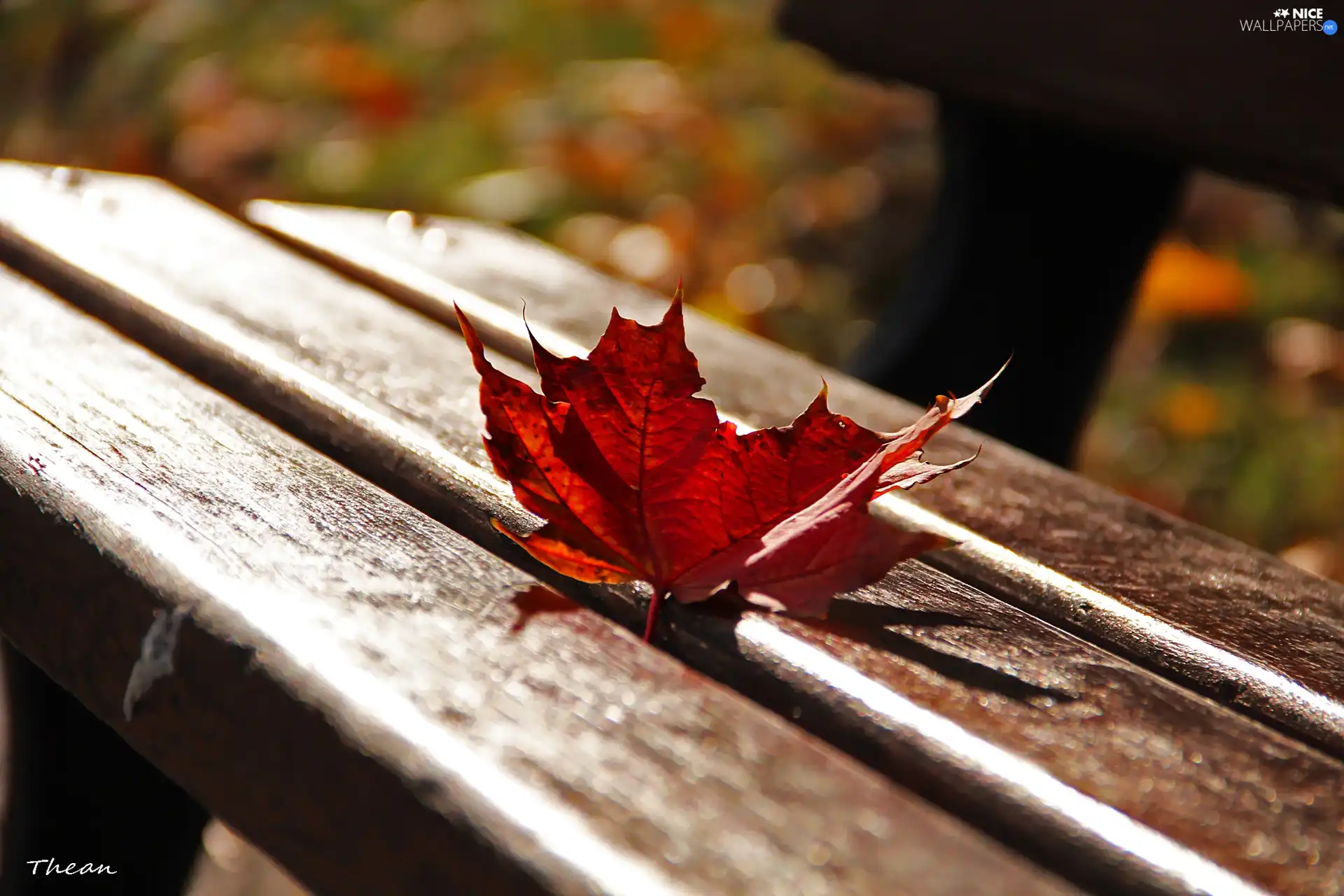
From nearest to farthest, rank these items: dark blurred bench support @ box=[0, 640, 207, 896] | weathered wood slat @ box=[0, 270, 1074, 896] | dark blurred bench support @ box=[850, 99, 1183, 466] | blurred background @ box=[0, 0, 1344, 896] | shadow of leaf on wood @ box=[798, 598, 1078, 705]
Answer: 1. weathered wood slat @ box=[0, 270, 1074, 896]
2. shadow of leaf on wood @ box=[798, 598, 1078, 705]
3. dark blurred bench support @ box=[0, 640, 207, 896]
4. dark blurred bench support @ box=[850, 99, 1183, 466]
5. blurred background @ box=[0, 0, 1344, 896]

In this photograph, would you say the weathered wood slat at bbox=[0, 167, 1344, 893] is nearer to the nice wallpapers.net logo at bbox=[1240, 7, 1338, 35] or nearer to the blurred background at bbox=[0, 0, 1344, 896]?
the nice wallpapers.net logo at bbox=[1240, 7, 1338, 35]

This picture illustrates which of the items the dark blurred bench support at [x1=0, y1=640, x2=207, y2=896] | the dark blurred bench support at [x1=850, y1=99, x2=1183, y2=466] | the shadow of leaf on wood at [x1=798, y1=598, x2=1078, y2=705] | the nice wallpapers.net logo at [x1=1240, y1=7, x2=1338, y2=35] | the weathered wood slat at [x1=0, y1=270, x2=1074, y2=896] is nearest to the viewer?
the weathered wood slat at [x1=0, y1=270, x2=1074, y2=896]

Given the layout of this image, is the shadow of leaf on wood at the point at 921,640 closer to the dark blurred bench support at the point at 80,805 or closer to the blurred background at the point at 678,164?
the dark blurred bench support at the point at 80,805

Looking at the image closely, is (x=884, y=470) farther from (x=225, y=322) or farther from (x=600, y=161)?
(x=600, y=161)

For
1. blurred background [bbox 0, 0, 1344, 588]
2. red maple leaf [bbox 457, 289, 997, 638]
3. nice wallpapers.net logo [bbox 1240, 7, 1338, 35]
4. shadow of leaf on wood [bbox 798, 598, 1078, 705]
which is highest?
nice wallpapers.net logo [bbox 1240, 7, 1338, 35]

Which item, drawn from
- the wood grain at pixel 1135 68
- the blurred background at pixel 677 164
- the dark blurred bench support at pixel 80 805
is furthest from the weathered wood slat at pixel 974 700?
the blurred background at pixel 677 164

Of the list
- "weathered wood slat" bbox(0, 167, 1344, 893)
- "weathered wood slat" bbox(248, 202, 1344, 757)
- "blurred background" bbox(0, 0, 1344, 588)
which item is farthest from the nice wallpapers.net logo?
"blurred background" bbox(0, 0, 1344, 588)

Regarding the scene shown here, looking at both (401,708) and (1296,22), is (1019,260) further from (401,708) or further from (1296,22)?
(401,708)
